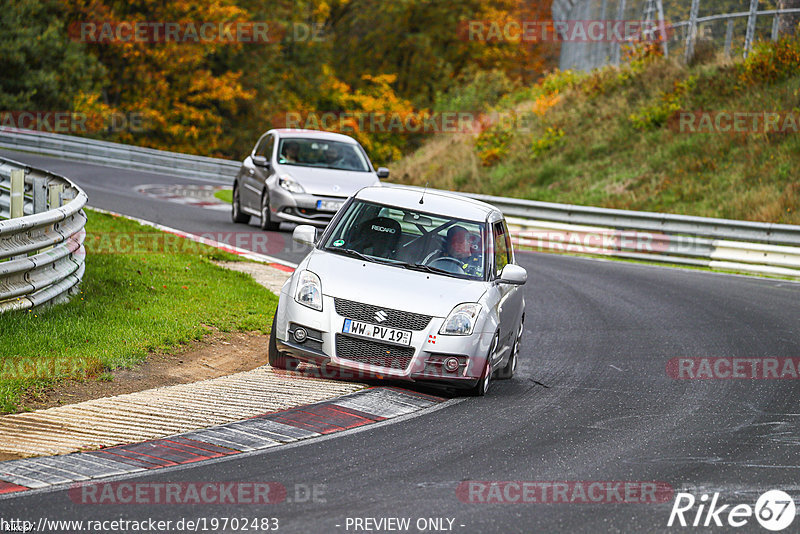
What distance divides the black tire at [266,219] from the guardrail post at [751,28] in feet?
49.8

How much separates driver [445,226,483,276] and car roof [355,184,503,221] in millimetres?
Result: 216

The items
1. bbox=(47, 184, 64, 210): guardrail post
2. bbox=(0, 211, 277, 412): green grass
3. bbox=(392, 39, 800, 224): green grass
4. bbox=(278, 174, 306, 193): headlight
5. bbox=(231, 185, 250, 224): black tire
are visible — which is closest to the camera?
bbox=(0, 211, 277, 412): green grass

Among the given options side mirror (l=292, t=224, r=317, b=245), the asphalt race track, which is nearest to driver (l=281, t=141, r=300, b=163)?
the asphalt race track

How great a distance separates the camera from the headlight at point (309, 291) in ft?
28.6

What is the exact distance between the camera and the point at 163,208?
72.4ft

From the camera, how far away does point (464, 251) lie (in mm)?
9523

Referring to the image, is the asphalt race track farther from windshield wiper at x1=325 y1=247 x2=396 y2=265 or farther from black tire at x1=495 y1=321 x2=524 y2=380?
windshield wiper at x1=325 y1=247 x2=396 y2=265

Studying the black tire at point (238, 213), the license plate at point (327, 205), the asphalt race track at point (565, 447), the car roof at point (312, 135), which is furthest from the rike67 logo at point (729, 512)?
the black tire at point (238, 213)

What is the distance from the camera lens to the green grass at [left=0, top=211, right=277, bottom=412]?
8.29m

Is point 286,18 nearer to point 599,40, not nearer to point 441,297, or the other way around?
point 599,40

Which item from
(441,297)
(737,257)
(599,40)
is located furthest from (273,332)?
(599,40)

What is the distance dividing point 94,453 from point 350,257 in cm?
348

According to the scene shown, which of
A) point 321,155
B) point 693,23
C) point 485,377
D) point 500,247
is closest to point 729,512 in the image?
point 485,377

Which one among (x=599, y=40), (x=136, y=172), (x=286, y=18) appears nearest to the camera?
(x=136, y=172)
